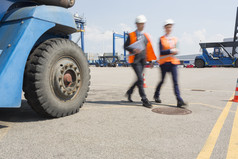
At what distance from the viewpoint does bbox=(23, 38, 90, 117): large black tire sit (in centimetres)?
268

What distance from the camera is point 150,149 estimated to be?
6.64 feet

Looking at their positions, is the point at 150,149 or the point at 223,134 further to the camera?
the point at 223,134

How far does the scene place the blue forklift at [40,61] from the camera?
2.42 m

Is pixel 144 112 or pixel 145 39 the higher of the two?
pixel 145 39

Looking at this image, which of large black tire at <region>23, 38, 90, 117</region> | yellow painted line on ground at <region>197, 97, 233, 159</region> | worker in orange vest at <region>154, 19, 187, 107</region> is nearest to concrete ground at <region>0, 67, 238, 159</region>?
yellow painted line on ground at <region>197, 97, 233, 159</region>

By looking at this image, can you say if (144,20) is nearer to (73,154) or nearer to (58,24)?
(58,24)

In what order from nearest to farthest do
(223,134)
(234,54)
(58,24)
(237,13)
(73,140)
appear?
1. (73,140)
2. (223,134)
3. (58,24)
4. (234,54)
5. (237,13)

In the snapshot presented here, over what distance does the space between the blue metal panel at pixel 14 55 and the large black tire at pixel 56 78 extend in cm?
20

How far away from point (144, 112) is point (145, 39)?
1609 mm

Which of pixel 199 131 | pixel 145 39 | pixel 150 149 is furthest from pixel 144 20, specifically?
pixel 150 149

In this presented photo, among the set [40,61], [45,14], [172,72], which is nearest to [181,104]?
[172,72]

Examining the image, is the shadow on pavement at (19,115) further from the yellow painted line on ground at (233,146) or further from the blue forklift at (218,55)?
the blue forklift at (218,55)

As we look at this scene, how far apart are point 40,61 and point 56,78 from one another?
35 cm

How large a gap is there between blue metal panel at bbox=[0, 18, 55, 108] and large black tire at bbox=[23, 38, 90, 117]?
0.20 metres
